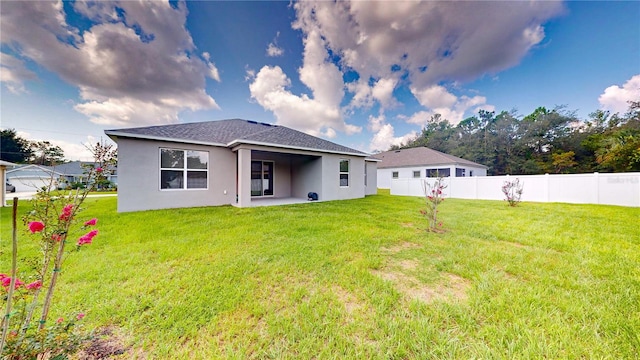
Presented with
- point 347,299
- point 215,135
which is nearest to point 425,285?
point 347,299

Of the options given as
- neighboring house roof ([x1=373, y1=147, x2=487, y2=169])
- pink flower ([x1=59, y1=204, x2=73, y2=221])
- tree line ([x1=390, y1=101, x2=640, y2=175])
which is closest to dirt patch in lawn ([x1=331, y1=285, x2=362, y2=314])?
pink flower ([x1=59, y1=204, x2=73, y2=221])

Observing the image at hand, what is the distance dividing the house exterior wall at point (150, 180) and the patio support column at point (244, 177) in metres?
1.32

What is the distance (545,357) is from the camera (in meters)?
1.72

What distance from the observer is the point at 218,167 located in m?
9.05

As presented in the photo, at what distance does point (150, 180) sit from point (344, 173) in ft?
28.9

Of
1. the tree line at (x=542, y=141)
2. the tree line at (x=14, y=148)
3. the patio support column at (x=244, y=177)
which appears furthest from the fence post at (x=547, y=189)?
the tree line at (x=14, y=148)

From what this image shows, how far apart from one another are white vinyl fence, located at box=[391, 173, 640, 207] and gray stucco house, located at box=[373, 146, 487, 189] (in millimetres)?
4059

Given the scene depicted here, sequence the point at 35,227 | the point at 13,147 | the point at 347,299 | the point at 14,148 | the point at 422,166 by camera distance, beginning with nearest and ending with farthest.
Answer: the point at 35,227 → the point at 347,299 → the point at 422,166 → the point at 13,147 → the point at 14,148

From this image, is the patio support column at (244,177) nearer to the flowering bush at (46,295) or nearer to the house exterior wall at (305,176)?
the house exterior wall at (305,176)

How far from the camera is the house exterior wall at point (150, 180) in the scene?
731cm

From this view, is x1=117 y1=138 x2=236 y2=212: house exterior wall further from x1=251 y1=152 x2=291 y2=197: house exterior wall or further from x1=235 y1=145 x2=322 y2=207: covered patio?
x1=251 y1=152 x2=291 y2=197: house exterior wall

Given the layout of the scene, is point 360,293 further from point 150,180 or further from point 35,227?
point 150,180

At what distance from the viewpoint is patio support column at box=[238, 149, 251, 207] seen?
8.35 metres

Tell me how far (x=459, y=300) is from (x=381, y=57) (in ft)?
37.7
